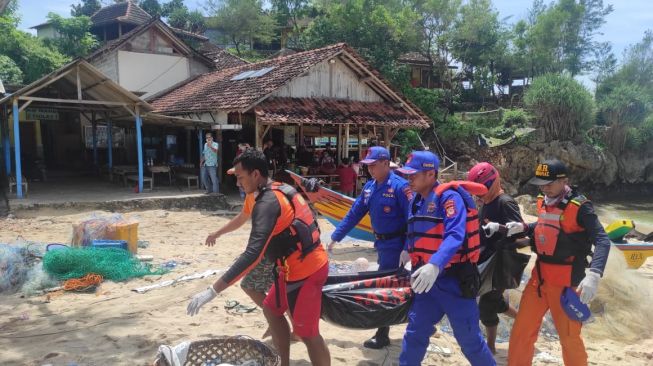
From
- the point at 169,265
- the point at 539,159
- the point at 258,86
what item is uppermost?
the point at 258,86

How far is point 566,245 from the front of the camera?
3217mm

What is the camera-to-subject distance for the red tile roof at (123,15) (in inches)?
1033

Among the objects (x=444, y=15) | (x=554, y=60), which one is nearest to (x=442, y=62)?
(x=444, y=15)

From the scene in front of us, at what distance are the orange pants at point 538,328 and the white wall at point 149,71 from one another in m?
18.6

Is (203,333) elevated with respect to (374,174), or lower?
lower

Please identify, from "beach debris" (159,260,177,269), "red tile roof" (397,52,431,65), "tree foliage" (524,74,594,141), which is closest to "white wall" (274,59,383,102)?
"beach debris" (159,260,177,269)

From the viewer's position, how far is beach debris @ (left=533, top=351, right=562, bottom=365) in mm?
4078

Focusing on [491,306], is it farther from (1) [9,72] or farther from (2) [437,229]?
(1) [9,72]

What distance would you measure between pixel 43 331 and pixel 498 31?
31139 millimetres

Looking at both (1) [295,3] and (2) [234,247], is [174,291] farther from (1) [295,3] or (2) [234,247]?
(1) [295,3]

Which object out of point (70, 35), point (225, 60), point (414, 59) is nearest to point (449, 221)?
point (225, 60)

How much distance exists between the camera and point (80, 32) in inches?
965

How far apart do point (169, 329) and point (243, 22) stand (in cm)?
3216

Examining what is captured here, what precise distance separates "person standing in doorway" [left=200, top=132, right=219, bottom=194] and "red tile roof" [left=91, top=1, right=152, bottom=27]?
54.8ft
